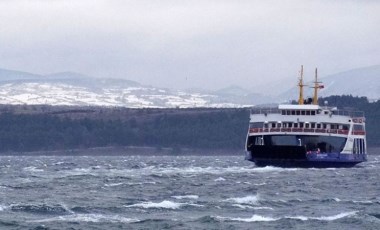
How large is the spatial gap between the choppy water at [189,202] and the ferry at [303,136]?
1786 centimetres

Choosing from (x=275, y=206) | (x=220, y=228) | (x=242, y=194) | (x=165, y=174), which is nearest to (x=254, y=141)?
(x=165, y=174)

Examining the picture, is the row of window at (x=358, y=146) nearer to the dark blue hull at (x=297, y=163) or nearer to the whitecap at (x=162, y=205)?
the dark blue hull at (x=297, y=163)

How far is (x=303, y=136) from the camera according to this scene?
11831 cm

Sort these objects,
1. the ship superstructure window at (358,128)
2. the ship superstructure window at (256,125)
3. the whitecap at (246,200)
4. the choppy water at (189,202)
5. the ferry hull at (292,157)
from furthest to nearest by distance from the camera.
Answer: the ship superstructure window at (358,128) → the ship superstructure window at (256,125) → the ferry hull at (292,157) → the whitecap at (246,200) → the choppy water at (189,202)

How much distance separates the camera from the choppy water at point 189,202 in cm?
5453

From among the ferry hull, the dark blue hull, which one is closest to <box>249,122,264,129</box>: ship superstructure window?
the ferry hull

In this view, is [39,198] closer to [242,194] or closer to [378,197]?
[242,194]

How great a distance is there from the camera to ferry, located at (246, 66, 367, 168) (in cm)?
11425

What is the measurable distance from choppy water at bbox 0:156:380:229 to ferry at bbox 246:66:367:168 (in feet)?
58.6

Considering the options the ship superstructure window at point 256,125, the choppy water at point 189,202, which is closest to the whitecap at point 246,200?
the choppy water at point 189,202

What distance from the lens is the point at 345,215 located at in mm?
58875

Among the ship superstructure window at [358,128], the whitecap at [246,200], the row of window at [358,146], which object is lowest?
the whitecap at [246,200]

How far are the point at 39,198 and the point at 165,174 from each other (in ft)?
108

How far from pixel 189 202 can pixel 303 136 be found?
2131 inches
